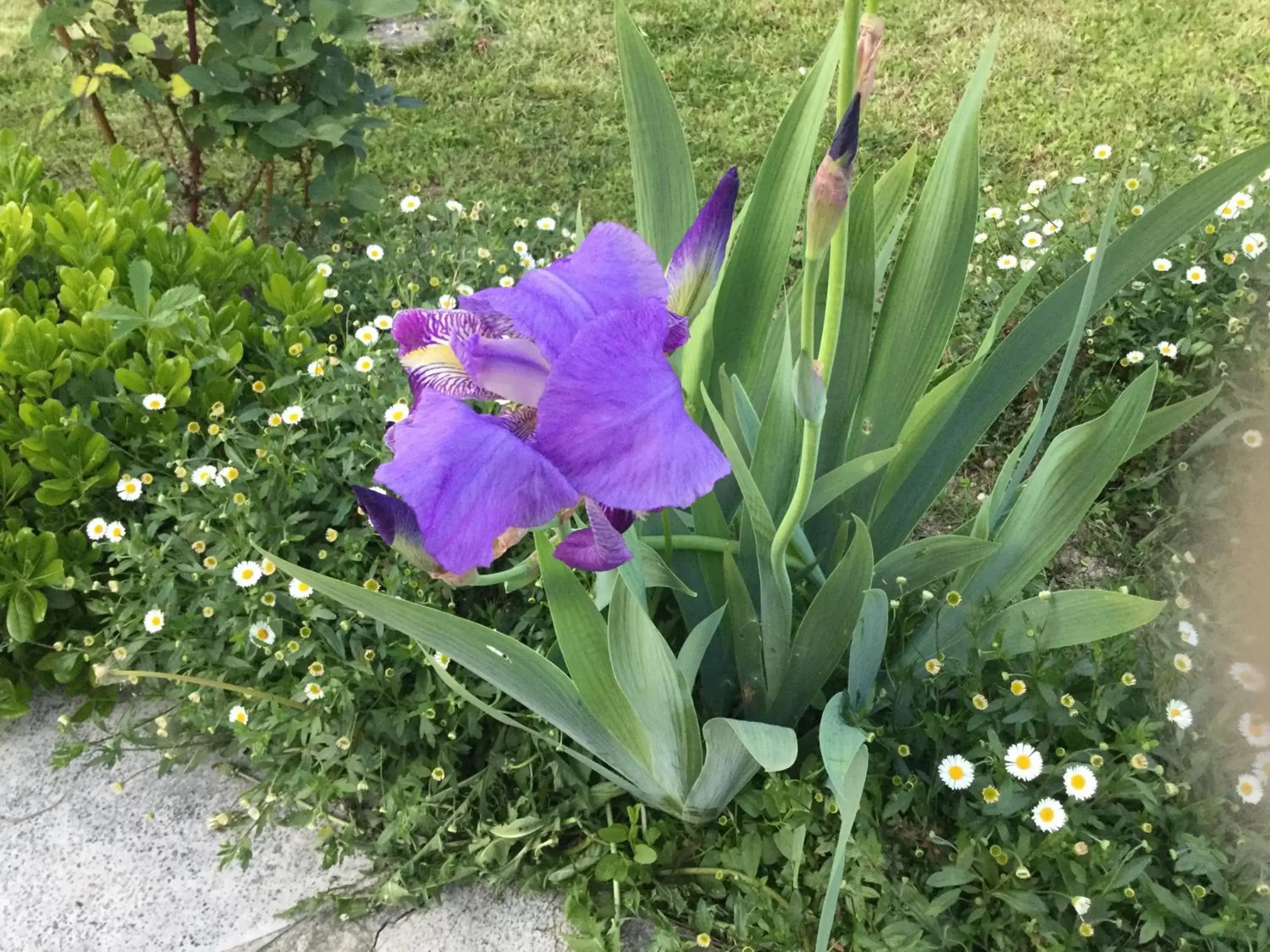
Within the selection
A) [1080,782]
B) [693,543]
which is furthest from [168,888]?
[1080,782]

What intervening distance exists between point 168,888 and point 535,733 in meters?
0.74

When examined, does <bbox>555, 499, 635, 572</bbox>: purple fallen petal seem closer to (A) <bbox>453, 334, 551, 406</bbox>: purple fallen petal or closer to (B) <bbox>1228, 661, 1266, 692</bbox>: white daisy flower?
(A) <bbox>453, 334, 551, 406</bbox>: purple fallen petal

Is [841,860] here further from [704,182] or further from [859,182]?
[704,182]

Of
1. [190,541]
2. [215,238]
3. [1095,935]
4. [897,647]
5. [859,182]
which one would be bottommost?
[1095,935]

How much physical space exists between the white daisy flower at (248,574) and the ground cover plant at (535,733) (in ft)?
0.05

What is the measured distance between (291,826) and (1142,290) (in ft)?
7.38

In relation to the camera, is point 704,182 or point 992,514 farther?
point 704,182

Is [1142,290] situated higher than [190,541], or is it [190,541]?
[190,541]

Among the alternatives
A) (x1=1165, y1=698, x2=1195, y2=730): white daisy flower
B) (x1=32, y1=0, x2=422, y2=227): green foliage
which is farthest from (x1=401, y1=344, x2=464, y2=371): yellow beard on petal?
(x1=32, y1=0, x2=422, y2=227): green foliage

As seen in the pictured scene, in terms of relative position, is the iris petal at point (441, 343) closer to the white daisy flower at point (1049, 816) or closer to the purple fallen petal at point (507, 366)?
the purple fallen petal at point (507, 366)

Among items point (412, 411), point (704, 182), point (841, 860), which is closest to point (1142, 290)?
point (704, 182)

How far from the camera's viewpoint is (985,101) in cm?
357

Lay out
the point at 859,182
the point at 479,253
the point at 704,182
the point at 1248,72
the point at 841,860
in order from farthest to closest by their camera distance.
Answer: the point at 1248,72
the point at 704,182
the point at 479,253
the point at 859,182
the point at 841,860

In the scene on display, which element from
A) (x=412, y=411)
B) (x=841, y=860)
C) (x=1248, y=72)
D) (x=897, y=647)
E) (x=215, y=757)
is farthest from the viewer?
(x=1248, y=72)
